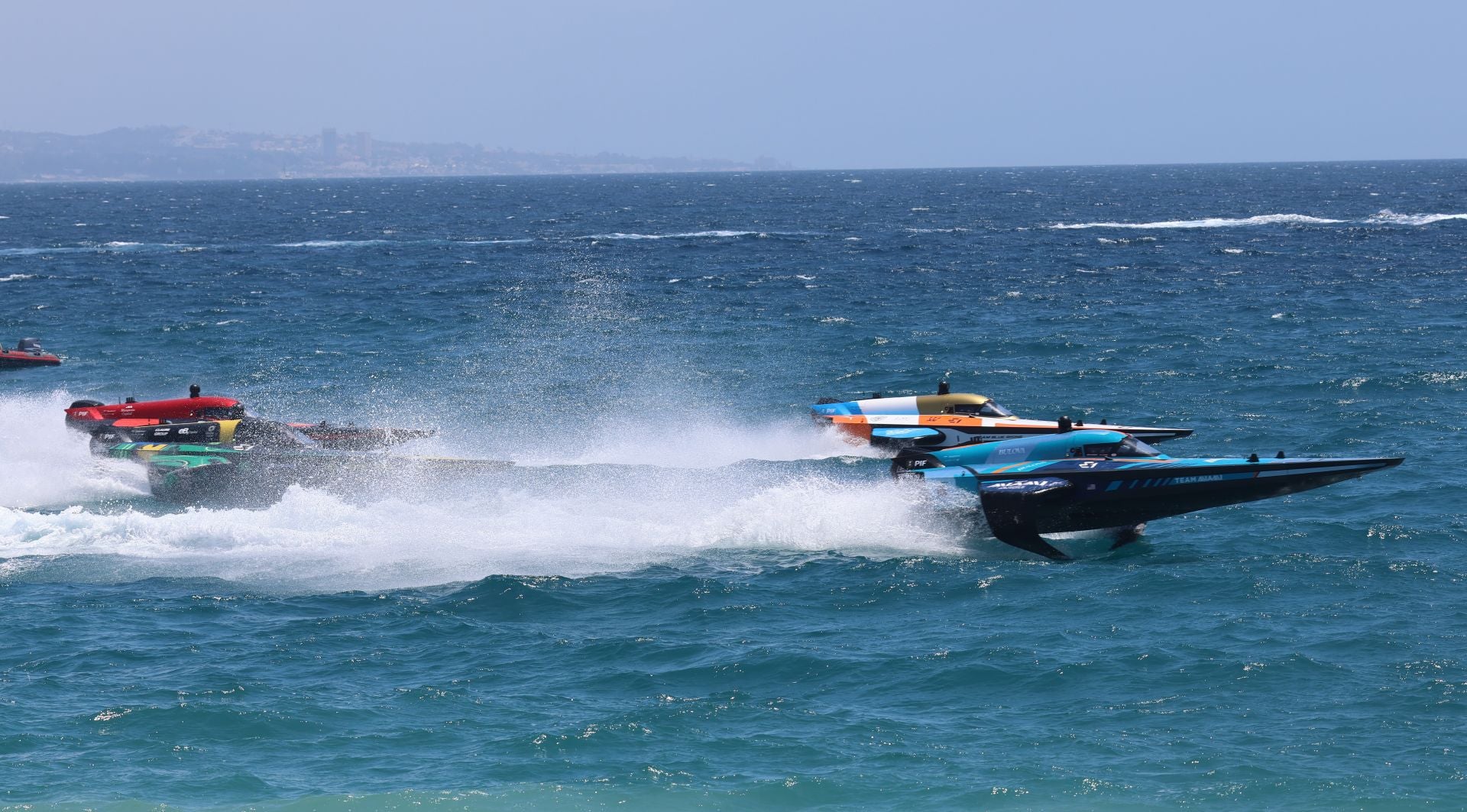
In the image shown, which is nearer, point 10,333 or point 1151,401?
point 1151,401

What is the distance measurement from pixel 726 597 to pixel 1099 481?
7.34m

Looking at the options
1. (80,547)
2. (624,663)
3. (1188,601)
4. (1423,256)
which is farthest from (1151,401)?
(1423,256)

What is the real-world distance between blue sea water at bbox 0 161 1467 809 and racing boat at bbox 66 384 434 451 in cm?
95

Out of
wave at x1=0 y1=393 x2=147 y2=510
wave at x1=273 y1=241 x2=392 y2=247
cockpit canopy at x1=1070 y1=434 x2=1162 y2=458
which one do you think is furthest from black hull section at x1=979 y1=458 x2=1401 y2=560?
wave at x1=273 y1=241 x2=392 y2=247

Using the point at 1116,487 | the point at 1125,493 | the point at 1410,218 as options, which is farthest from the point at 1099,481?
the point at 1410,218

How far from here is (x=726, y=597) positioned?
79.1ft

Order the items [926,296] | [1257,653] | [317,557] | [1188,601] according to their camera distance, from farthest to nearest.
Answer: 1. [926,296]
2. [317,557]
3. [1188,601]
4. [1257,653]

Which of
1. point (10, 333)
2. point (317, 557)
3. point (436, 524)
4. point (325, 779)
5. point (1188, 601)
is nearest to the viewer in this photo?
point (325, 779)

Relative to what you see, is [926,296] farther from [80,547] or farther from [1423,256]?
[80,547]

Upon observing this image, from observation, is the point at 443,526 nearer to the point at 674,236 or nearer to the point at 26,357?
the point at 26,357

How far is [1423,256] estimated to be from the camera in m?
79.6

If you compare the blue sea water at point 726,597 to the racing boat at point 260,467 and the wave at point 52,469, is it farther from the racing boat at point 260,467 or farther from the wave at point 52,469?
the racing boat at point 260,467

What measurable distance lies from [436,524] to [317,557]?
2747mm

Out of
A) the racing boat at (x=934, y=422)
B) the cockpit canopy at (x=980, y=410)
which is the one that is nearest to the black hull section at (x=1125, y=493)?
the racing boat at (x=934, y=422)
